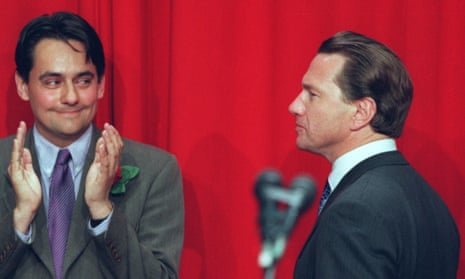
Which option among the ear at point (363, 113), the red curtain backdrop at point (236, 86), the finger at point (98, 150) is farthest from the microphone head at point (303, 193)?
the red curtain backdrop at point (236, 86)

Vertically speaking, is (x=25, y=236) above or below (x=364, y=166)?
below

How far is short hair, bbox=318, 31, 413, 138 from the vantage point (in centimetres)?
224

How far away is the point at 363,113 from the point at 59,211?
87 centimetres

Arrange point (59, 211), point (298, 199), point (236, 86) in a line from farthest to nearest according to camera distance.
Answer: point (236, 86)
point (59, 211)
point (298, 199)

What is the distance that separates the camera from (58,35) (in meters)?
2.58

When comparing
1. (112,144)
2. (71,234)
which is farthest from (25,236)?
(112,144)

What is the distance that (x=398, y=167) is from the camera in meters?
2.13

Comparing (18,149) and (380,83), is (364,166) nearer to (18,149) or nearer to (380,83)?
(380,83)

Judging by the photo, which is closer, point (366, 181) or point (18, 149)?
point (366, 181)

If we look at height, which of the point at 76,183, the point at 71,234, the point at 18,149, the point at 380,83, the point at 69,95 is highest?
the point at 380,83

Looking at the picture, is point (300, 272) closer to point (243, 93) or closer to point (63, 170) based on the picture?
point (63, 170)

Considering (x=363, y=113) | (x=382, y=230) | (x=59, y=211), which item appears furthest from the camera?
(x=59, y=211)

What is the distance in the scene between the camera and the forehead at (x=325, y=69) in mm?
2312

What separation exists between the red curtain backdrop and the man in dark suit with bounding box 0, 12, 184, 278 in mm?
326
